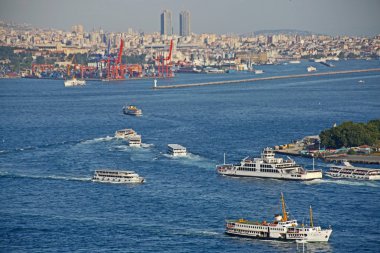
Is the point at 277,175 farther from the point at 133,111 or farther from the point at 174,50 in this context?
the point at 174,50

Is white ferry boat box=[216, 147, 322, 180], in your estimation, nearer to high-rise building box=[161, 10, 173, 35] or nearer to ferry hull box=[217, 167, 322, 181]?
ferry hull box=[217, 167, 322, 181]

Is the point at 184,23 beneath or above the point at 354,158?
above

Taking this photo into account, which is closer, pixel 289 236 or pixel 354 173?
pixel 289 236

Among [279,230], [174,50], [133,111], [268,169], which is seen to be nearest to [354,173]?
[268,169]

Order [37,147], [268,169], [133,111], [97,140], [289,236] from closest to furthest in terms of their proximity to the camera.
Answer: [289,236], [268,169], [37,147], [97,140], [133,111]

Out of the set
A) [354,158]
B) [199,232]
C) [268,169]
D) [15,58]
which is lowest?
[199,232]

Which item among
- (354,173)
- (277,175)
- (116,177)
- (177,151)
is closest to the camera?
(116,177)

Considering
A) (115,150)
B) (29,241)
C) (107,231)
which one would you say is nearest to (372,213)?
(107,231)
